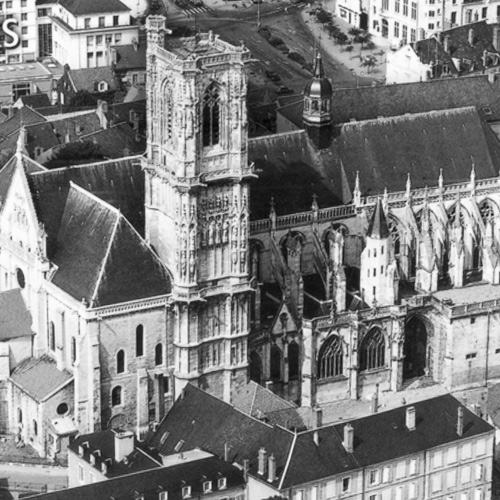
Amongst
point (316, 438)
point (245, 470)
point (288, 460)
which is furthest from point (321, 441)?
point (245, 470)

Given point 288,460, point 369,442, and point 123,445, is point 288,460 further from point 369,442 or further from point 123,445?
point 123,445

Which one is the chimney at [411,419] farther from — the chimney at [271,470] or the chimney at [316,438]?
the chimney at [271,470]

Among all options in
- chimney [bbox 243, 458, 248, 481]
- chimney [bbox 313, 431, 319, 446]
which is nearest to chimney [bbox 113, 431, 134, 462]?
chimney [bbox 243, 458, 248, 481]

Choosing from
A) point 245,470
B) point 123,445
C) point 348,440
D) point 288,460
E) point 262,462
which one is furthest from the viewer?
point 123,445

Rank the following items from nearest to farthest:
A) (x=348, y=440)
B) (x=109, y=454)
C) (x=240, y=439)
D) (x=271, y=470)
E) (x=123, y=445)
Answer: (x=271, y=470) < (x=348, y=440) < (x=123, y=445) < (x=109, y=454) < (x=240, y=439)

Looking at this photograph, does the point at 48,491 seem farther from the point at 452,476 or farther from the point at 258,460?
the point at 452,476

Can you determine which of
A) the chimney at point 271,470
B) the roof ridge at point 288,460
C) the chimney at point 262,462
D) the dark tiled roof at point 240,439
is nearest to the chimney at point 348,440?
the roof ridge at point 288,460
